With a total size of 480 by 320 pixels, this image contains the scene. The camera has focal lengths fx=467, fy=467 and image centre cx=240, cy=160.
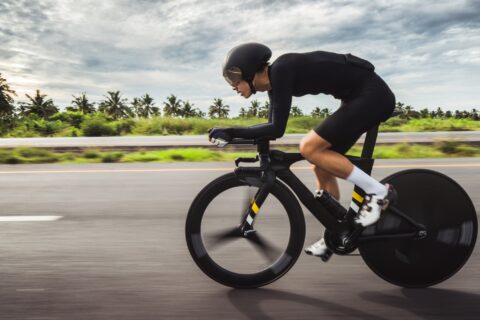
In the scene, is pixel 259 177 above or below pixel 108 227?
above

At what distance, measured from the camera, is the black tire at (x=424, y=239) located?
113 inches

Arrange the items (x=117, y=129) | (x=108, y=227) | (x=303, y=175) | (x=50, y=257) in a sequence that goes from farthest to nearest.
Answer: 1. (x=117, y=129)
2. (x=303, y=175)
3. (x=108, y=227)
4. (x=50, y=257)

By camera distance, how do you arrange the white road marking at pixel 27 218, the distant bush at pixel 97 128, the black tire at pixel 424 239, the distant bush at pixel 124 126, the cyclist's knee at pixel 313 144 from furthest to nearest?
the distant bush at pixel 124 126 → the distant bush at pixel 97 128 → the white road marking at pixel 27 218 → the black tire at pixel 424 239 → the cyclist's knee at pixel 313 144

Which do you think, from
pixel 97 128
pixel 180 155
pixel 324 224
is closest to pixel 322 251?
pixel 324 224

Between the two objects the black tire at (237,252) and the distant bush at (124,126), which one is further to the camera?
the distant bush at (124,126)

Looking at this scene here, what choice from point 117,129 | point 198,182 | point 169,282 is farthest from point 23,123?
point 169,282

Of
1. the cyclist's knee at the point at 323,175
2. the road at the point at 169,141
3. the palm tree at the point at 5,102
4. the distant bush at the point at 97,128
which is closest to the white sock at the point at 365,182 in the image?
the cyclist's knee at the point at 323,175

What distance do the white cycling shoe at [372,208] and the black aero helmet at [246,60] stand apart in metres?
0.99

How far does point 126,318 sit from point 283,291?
94 cm

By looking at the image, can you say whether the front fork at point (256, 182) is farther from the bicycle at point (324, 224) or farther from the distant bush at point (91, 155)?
the distant bush at point (91, 155)

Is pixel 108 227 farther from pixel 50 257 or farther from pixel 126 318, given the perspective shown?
pixel 126 318

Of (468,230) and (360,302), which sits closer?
(360,302)

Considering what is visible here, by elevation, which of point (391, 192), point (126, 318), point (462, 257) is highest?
point (391, 192)

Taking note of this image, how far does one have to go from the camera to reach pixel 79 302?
265 cm
